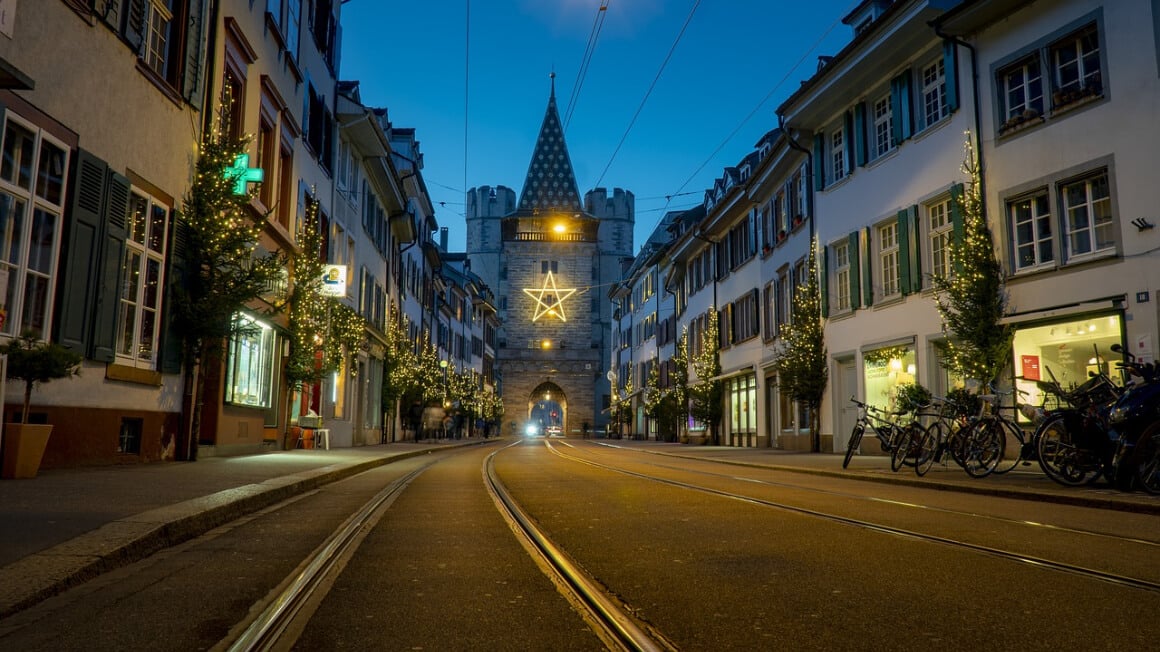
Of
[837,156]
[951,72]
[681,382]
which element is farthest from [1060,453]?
[681,382]

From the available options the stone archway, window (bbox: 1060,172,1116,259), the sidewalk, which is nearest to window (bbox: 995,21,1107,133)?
window (bbox: 1060,172,1116,259)

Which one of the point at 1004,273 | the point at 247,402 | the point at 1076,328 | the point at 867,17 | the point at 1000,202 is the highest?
the point at 867,17

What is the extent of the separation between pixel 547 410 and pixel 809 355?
113533mm

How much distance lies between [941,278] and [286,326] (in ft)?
43.5

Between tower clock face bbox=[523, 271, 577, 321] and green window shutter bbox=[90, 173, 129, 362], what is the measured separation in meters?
54.9

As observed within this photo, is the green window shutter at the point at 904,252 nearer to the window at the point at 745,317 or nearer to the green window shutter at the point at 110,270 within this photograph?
the window at the point at 745,317

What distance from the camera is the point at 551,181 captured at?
3127 inches

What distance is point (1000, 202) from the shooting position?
16.7 metres

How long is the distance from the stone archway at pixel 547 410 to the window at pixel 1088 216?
65940 millimetres

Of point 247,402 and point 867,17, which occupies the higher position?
point 867,17

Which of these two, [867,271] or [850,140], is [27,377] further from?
[850,140]

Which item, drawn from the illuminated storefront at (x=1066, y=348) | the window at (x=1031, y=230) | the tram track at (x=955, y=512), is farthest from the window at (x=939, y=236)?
the tram track at (x=955, y=512)

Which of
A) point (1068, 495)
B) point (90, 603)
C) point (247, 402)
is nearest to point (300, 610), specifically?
point (90, 603)

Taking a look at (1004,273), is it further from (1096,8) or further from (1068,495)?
(1068,495)
